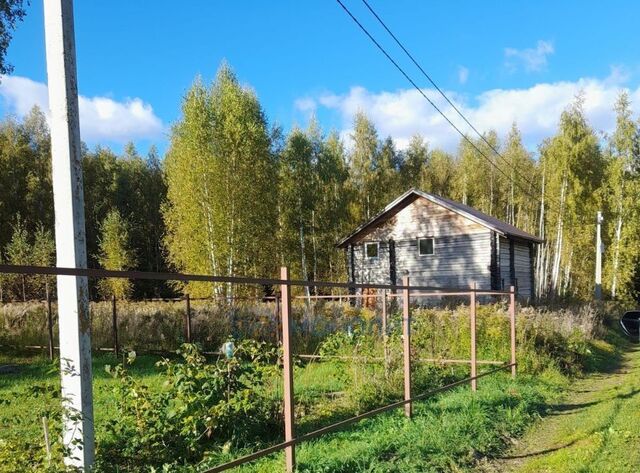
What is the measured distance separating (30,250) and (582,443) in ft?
95.4

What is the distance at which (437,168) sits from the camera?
1753 inches

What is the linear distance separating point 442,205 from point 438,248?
206 centimetres

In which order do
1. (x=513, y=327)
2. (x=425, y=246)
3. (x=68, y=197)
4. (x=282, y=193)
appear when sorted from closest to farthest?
(x=68, y=197), (x=513, y=327), (x=425, y=246), (x=282, y=193)

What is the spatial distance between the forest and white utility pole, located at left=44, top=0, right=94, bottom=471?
2165 cm

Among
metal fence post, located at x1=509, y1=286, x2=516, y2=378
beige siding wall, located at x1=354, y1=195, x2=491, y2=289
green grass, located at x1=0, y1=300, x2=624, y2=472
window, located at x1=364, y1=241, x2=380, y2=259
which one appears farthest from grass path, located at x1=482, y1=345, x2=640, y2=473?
window, located at x1=364, y1=241, x2=380, y2=259

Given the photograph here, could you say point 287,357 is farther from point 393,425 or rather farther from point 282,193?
point 282,193

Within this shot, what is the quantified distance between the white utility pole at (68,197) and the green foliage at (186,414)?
0.30 meters

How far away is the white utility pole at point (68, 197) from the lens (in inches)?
172

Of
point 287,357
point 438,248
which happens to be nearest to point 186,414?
point 287,357

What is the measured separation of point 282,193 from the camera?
3431cm

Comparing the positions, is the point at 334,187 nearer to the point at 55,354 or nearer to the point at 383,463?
the point at 55,354

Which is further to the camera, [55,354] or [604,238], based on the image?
[604,238]

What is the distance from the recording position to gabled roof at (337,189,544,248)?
903 inches

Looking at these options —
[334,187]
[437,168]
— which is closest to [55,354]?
[334,187]
